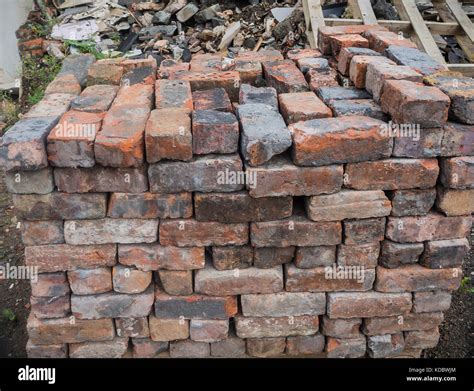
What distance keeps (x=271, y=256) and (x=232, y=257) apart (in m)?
0.25

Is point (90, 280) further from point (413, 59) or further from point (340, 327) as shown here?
point (413, 59)

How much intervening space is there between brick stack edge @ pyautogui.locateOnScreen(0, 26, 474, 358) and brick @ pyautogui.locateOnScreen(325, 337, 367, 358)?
0.01 metres

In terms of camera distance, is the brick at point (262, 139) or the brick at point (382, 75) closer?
the brick at point (262, 139)

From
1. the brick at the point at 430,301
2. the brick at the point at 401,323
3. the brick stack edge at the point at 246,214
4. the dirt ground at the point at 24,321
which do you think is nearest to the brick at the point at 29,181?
the brick stack edge at the point at 246,214

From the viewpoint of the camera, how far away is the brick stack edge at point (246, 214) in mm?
3156

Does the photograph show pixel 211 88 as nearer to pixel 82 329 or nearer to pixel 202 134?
pixel 202 134

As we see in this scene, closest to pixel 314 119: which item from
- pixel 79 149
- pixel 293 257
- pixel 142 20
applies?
pixel 293 257

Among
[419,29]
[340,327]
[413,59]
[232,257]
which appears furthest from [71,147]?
[419,29]

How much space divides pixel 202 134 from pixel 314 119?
0.73m

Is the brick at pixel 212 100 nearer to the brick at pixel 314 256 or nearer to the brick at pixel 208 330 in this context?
the brick at pixel 314 256

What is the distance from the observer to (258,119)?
335cm

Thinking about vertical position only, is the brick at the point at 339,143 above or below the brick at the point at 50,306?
above

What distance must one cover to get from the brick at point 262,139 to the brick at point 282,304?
96cm

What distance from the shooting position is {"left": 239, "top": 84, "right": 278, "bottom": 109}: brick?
3.75 m
